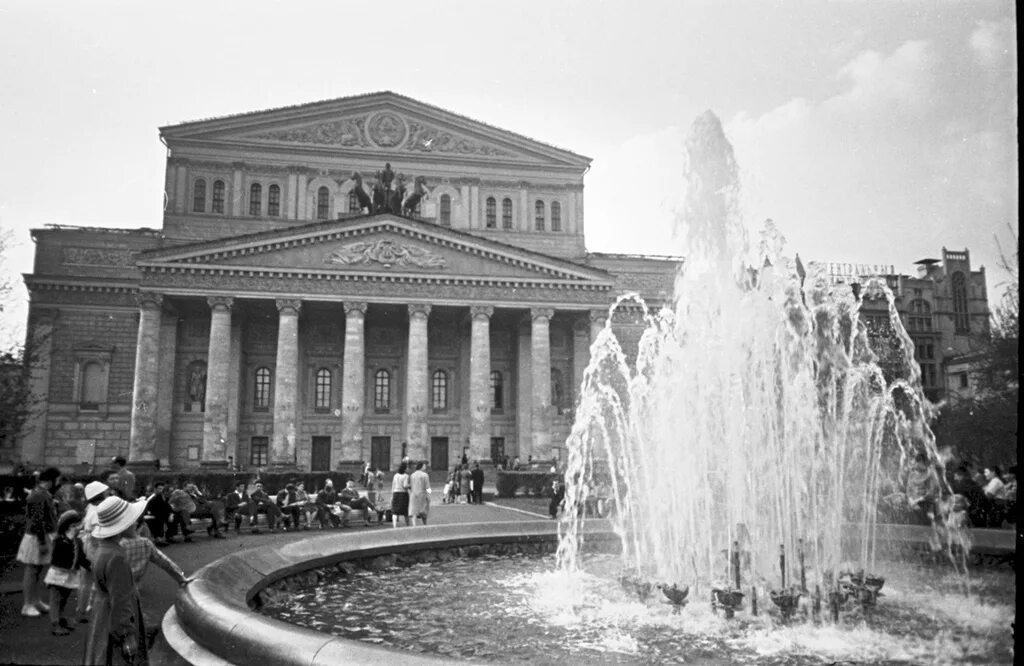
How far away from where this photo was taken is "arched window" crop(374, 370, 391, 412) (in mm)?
44384

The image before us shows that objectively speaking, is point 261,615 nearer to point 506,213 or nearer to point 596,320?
point 596,320

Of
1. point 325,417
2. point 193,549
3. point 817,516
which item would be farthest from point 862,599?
point 325,417

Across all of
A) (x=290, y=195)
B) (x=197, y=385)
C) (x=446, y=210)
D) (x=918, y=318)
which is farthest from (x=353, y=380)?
(x=918, y=318)

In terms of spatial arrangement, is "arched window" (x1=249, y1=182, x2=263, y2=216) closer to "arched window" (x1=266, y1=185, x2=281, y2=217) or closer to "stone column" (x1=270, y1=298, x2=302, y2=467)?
"arched window" (x1=266, y1=185, x2=281, y2=217)

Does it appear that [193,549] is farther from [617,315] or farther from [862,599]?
[617,315]

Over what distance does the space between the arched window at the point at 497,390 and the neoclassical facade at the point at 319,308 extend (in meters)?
0.12

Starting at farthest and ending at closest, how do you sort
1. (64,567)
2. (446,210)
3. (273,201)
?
(446,210), (273,201), (64,567)

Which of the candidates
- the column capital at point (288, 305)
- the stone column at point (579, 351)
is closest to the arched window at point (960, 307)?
the stone column at point (579, 351)

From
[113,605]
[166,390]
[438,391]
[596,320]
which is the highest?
[596,320]

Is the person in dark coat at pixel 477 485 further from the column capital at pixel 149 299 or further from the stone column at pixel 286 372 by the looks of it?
the column capital at pixel 149 299

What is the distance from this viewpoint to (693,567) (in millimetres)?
9617

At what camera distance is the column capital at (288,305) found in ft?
129

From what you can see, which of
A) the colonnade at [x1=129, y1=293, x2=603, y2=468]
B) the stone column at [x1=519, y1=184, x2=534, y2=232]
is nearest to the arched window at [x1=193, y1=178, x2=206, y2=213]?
the colonnade at [x1=129, y1=293, x2=603, y2=468]

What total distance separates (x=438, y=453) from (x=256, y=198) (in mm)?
19591
